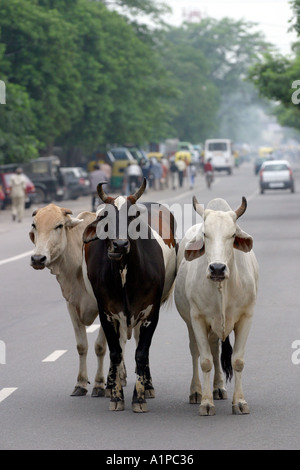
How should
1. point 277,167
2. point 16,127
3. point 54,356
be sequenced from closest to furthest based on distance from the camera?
point 54,356
point 16,127
point 277,167

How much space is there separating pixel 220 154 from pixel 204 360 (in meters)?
88.9

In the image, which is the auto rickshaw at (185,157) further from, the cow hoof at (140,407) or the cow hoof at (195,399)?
the cow hoof at (140,407)

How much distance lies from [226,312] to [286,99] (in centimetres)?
3451

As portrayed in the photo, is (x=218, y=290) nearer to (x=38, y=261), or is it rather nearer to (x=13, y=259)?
(x=38, y=261)

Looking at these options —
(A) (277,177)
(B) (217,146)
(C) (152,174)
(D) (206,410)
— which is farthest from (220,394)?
(B) (217,146)

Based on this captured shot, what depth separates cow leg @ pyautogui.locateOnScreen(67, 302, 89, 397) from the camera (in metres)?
10.3

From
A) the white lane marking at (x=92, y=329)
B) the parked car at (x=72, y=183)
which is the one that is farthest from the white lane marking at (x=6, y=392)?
the parked car at (x=72, y=183)

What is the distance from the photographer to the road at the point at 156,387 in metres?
8.30

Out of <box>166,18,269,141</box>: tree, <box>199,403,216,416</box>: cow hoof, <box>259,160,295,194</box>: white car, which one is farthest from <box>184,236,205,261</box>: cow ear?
<box>166,18,269,141</box>: tree

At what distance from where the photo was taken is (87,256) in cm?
1000

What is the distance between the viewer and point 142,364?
9578 millimetres

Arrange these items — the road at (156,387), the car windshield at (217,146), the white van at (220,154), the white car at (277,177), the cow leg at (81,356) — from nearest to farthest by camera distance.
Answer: the road at (156,387)
the cow leg at (81,356)
the white car at (277,177)
the white van at (220,154)
the car windshield at (217,146)

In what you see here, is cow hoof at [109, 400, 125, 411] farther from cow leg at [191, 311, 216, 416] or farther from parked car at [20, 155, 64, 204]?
parked car at [20, 155, 64, 204]
